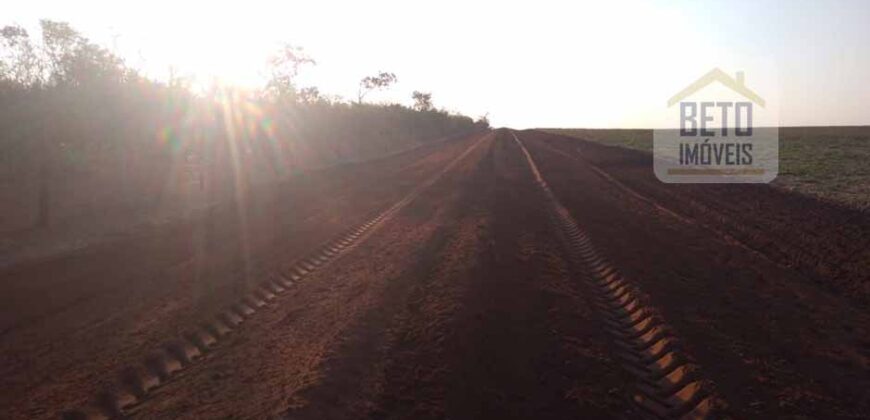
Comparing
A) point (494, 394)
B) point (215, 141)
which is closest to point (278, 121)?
point (215, 141)

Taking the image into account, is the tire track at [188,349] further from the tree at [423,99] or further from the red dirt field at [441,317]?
the tree at [423,99]

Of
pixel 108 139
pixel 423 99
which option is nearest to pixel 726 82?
pixel 108 139

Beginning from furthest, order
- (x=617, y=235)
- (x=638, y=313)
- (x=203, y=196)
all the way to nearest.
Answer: (x=203, y=196)
(x=617, y=235)
(x=638, y=313)

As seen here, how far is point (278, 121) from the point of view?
2620 centimetres

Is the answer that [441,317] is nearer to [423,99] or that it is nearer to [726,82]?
[726,82]

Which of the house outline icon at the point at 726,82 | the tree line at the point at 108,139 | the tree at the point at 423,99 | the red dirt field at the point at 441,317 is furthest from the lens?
the tree at the point at 423,99

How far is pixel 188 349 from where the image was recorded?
523 cm

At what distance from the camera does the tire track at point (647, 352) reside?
161 inches

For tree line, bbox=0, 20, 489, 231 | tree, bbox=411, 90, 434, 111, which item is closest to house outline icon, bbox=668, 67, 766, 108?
tree line, bbox=0, 20, 489, 231

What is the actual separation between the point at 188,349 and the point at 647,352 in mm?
3461

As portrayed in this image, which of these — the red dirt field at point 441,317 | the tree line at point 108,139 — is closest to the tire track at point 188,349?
the red dirt field at point 441,317

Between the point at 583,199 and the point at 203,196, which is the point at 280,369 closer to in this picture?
the point at 583,199

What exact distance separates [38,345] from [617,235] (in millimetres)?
7245

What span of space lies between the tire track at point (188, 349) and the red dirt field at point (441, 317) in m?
0.04
